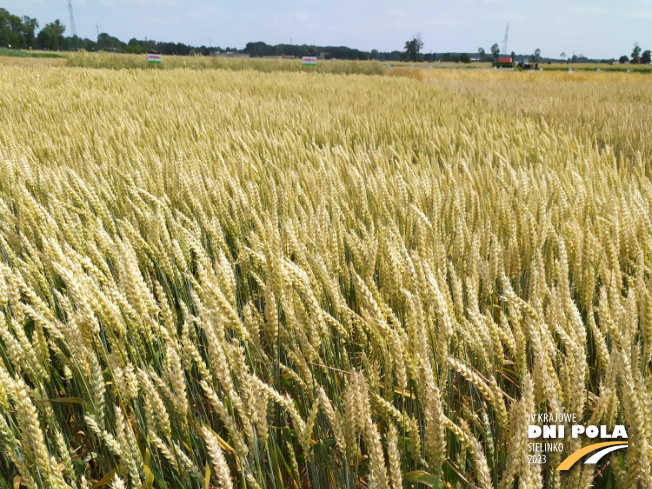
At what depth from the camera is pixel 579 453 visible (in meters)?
0.61

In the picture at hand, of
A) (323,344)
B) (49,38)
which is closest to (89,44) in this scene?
(49,38)

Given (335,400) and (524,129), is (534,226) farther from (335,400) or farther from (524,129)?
(524,129)

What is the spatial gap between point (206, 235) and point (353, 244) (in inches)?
28.1

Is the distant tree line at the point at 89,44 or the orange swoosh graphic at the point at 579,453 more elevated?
the distant tree line at the point at 89,44

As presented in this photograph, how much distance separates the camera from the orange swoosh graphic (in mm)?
588

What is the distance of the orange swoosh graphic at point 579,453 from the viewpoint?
59cm

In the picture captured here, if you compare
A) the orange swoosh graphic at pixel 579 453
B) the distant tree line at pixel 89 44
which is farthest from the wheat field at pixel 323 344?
the distant tree line at pixel 89 44

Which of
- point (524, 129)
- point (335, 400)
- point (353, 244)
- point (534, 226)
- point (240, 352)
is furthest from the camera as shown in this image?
point (524, 129)

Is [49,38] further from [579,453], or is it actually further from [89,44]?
[579,453]

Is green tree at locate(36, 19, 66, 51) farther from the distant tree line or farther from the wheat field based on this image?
the wheat field

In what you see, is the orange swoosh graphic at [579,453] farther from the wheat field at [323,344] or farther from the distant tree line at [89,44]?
the distant tree line at [89,44]

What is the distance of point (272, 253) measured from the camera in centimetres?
78

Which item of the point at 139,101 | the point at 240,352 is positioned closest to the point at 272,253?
the point at 240,352

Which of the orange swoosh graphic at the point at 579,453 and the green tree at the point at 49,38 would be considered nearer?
the orange swoosh graphic at the point at 579,453
